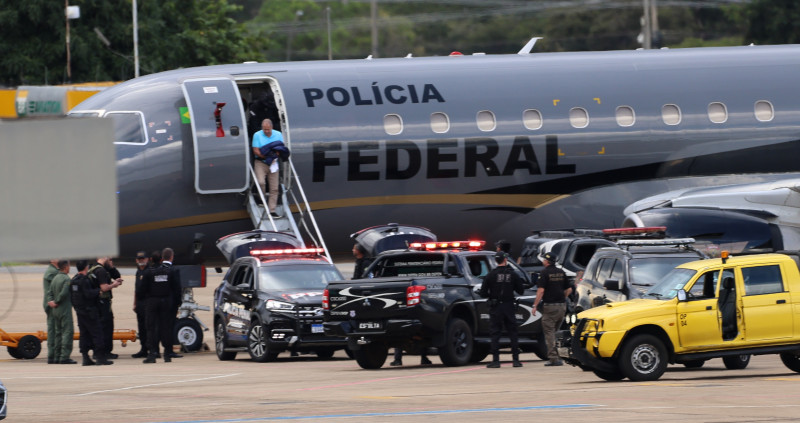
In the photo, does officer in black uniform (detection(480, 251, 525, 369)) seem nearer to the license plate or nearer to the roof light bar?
the license plate

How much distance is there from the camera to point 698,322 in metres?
18.2

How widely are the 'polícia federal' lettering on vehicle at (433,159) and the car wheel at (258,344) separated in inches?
144

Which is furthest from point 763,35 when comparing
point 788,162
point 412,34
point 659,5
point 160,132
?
point 160,132

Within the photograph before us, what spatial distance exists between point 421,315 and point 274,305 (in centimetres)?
350

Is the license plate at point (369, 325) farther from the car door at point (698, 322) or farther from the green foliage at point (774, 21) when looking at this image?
the green foliage at point (774, 21)

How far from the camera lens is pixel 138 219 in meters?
26.0

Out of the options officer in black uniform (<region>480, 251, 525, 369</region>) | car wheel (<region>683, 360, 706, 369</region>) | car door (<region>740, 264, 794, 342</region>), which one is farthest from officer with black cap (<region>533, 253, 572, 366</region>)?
car door (<region>740, 264, 794, 342</region>)

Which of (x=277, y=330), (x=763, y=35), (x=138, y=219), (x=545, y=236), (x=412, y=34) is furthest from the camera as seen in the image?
(x=412, y=34)

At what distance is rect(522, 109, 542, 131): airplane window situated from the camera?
27.5 m

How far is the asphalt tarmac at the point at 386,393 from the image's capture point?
14023 mm

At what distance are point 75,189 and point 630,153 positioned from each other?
71.6 feet

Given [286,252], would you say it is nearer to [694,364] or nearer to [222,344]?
[222,344]

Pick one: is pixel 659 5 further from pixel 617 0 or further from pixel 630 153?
pixel 630 153

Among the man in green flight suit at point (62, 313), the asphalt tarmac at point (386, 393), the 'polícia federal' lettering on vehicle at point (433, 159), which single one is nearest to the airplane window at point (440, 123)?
the 'polícia federal' lettering on vehicle at point (433, 159)
